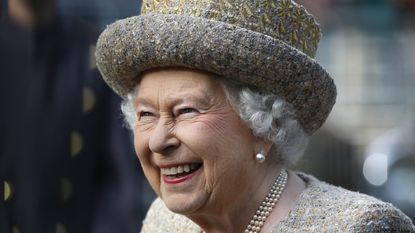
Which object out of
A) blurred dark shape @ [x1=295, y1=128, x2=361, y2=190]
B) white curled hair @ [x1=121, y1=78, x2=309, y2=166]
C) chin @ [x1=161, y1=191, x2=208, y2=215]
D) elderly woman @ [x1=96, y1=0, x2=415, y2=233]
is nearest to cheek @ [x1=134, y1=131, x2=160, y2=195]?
elderly woman @ [x1=96, y1=0, x2=415, y2=233]

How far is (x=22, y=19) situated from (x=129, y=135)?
0.75 meters

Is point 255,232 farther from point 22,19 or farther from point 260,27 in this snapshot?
point 22,19

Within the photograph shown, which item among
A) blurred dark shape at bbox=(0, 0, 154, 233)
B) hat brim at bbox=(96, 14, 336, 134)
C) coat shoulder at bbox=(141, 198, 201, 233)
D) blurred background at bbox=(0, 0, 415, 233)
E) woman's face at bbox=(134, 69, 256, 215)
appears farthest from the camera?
blurred background at bbox=(0, 0, 415, 233)

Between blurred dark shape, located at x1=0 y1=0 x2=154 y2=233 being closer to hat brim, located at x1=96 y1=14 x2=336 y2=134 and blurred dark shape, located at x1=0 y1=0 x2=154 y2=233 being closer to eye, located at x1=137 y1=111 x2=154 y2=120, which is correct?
eye, located at x1=137 y1=111 x2=154 y2=120

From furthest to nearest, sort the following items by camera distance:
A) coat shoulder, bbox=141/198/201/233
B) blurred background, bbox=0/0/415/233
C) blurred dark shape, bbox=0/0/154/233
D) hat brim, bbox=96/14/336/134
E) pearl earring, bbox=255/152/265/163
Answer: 1. blurred background, bbox=0/0/415/233
2. blurred dark shape, bbox=0/0/154/233
3. coat shoulder, bbox=141/198/201/233
4. pearl earring, bbox=255/152/265/163
5. hat brim, bbox=96/14/336/134


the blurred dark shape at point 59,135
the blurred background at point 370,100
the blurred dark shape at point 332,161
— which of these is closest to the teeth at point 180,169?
the blurred dark shape at point 59,135

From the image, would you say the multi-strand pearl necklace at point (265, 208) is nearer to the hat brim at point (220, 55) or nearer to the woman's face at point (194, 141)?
the woman's face at point (194, 141)

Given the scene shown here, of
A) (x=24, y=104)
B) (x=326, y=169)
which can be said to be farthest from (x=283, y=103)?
(x=326, y=169)

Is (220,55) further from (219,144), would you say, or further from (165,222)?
(165,222)

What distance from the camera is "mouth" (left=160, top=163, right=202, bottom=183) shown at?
3.84m

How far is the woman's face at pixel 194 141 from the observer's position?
3.81m

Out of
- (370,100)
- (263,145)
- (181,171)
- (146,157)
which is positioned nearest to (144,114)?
(146,157)

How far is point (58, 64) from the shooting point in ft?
17.6

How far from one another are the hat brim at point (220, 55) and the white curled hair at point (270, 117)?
0.10 ft
